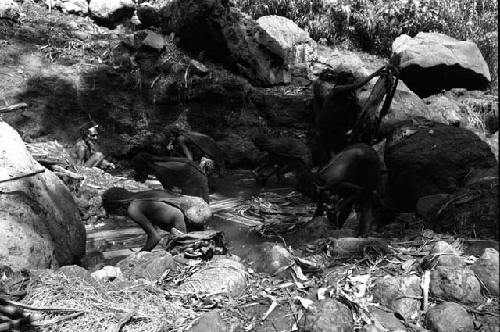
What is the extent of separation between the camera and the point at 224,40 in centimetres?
1157

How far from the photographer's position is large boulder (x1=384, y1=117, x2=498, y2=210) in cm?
605

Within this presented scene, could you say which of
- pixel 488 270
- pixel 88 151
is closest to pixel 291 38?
pixel 88 151

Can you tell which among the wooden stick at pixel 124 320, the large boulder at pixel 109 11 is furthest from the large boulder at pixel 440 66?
the wooden stick at pixel 124 320

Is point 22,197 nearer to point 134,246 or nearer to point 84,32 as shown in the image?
point 134,246

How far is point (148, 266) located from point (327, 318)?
1.56 meters

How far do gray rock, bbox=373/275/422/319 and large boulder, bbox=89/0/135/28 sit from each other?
10.7 metres

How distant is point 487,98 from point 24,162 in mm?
9990

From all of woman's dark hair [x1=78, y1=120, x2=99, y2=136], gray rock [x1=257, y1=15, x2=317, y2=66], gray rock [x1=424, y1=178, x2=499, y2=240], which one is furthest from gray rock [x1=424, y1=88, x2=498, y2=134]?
woman's dark hair [x1=78, y1=120, x2=99, y2=136]

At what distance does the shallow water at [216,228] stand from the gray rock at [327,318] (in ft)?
5.21

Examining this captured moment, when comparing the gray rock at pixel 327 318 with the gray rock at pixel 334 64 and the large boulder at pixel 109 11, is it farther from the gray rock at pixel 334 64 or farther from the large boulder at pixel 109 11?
the large boulder at pixel 109 11

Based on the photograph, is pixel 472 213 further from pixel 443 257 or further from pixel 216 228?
pixel 216 228

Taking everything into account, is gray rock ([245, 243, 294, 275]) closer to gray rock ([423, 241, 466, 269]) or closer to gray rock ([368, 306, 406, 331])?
gray rock ([368, 306, 406, 331])

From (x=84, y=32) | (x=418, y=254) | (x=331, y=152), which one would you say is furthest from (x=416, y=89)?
(x=418, y=254)

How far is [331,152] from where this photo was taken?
6.93 metres
